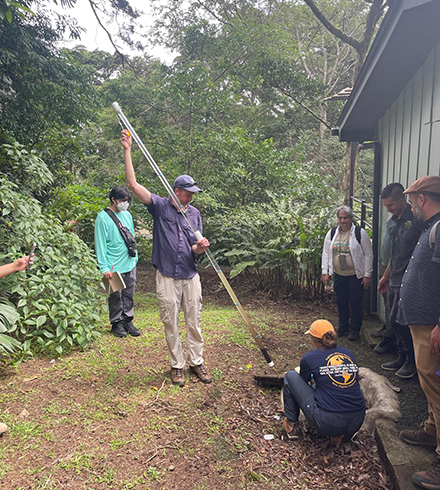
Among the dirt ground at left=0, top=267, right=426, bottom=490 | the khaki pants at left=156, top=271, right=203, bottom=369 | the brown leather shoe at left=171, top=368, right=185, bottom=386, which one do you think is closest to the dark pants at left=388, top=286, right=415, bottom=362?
the dirt ground at left=0, top=267, right=426, bottom=490

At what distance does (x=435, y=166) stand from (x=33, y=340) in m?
4.55

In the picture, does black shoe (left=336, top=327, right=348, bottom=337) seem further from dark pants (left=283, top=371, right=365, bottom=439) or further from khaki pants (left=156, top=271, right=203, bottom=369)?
dark pants (left=283, top=371, right=365, bottom=439)

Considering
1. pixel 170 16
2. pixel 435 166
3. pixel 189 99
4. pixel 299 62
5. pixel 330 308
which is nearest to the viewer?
pixel 435 166

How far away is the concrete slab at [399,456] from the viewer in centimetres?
242

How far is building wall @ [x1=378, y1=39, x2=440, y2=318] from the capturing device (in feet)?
11.6

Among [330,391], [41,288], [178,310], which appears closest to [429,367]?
[330,391]

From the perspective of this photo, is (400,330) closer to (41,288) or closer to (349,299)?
(349,299)

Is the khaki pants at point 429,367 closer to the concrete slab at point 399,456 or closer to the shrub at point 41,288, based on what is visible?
the concrete slab at point 399,456

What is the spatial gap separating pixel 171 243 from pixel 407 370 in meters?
2.66

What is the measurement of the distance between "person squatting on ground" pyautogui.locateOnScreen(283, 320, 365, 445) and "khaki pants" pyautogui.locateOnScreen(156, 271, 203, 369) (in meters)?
1.23

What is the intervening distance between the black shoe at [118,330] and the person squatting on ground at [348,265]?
2.78 metres

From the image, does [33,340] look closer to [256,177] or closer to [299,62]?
[256,177]

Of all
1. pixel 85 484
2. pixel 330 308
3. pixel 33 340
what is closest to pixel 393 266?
pixel 330 308

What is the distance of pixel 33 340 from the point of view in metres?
4.42
